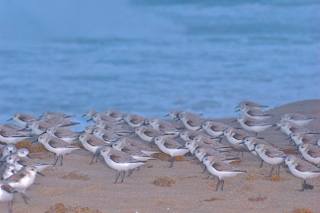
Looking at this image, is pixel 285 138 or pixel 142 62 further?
pixel 142 62

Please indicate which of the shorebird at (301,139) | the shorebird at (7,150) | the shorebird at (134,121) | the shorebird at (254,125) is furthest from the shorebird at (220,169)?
the shorebird at (134,121)

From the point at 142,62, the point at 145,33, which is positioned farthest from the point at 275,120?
the point at 145,33

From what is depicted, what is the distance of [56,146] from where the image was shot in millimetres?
13320

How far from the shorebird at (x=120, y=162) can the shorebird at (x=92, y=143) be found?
767 millimetres

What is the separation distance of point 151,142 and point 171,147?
3.25 ft

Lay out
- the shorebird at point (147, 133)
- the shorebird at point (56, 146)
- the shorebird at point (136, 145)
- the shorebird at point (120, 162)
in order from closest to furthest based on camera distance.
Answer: the shorebird at point (120, 162)
the shorebird at point (136, 145)
the shorebird at point (56, 146)
the shorebird at point (147, 133)

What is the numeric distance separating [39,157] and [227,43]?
1738 centimetres

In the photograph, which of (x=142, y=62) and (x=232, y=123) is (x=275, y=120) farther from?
(x=142, y=62)

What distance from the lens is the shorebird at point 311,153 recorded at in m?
12.8

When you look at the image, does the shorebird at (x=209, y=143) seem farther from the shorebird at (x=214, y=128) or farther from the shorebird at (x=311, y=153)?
the shorebird at (x=311, y=153)

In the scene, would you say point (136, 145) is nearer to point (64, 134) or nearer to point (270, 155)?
point (64, 134)

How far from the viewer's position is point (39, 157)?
544 inches

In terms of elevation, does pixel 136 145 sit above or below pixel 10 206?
above

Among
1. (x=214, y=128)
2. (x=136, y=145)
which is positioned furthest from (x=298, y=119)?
(x=136, y=145)
